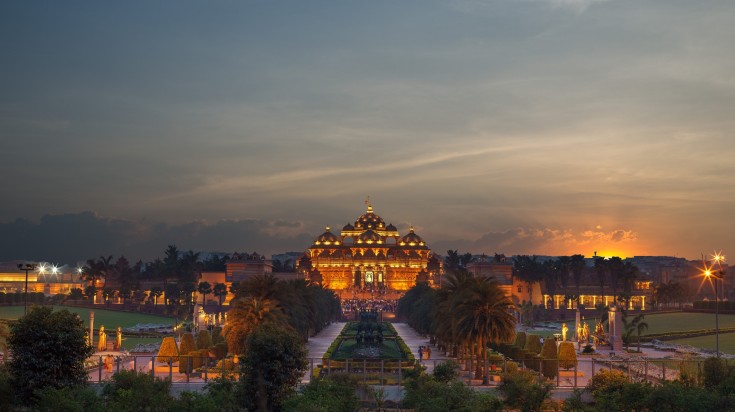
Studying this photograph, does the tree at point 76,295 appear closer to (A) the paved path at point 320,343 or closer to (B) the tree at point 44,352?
(A) the paved path at point 320,343

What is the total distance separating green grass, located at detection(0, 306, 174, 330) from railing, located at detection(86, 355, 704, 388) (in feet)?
160

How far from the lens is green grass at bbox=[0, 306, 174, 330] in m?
101

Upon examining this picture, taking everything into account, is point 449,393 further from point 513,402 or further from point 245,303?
point 245,303

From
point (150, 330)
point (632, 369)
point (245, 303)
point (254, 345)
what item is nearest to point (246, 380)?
point (254, 345)

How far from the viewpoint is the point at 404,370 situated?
4528cm

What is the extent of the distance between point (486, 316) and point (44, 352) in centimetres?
2410

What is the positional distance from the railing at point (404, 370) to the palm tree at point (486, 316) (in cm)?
152

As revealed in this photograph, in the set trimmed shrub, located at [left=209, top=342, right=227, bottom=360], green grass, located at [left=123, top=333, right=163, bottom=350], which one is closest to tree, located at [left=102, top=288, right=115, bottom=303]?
green grass, located at [left=123, top=333, right=163, bottom=350]

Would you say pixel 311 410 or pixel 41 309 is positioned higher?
pixel 41 309

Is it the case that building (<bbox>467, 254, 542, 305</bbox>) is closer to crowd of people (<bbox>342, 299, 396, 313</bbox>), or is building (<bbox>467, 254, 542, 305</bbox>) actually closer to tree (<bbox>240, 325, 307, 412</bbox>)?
crowd of people (<bbox>342, 299, 396, 313</bbox>)

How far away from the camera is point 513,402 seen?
34219 mm

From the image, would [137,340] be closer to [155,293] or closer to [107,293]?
[107,293]

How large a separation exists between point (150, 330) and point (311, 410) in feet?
215

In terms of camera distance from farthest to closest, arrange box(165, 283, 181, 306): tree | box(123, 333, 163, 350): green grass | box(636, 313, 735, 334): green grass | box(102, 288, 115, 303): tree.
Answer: box(102, 288, 115, 303): tree < box(165, 283, 181, 306): tree < box(636, 313, 735, 334): green grass < box(123, 333, 163, 350): green grass
